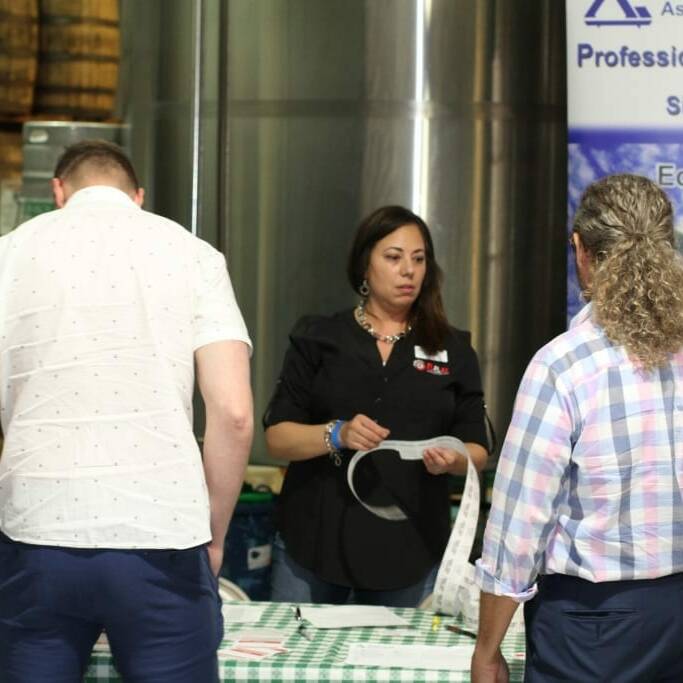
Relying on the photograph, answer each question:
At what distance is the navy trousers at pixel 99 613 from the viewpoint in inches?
96.6

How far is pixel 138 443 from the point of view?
2.50 metres

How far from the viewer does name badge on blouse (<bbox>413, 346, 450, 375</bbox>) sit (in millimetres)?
3719

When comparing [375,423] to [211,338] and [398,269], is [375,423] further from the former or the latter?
[211,338]

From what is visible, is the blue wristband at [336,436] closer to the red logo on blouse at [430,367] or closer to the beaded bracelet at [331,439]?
the beaded bracelet at [331,439]

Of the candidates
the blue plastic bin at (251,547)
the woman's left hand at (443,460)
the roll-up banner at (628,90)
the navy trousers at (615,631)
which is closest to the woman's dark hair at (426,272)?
the woman's left hand at (443,460)

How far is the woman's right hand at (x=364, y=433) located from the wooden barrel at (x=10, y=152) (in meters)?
3.06

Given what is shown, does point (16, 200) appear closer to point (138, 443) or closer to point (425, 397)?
point (425, 397)

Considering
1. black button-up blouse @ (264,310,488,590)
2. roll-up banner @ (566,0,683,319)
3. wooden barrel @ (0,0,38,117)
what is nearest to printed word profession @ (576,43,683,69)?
roll-up banner @ (566,0,683,319)

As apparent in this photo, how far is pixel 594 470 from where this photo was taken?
231cm

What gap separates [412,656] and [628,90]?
1.87 m

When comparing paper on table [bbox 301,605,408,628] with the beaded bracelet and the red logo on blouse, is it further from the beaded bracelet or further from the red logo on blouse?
the red logo on blouse

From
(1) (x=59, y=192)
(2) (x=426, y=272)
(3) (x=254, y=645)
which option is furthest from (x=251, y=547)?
(1) (x=59, y=192)

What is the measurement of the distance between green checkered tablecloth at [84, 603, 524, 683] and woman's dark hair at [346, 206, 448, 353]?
907 mm

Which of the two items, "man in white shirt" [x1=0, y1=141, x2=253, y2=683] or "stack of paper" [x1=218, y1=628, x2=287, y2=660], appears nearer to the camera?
"man in white shirt" [x1=0, y1=141, x2=253, y2=683]
